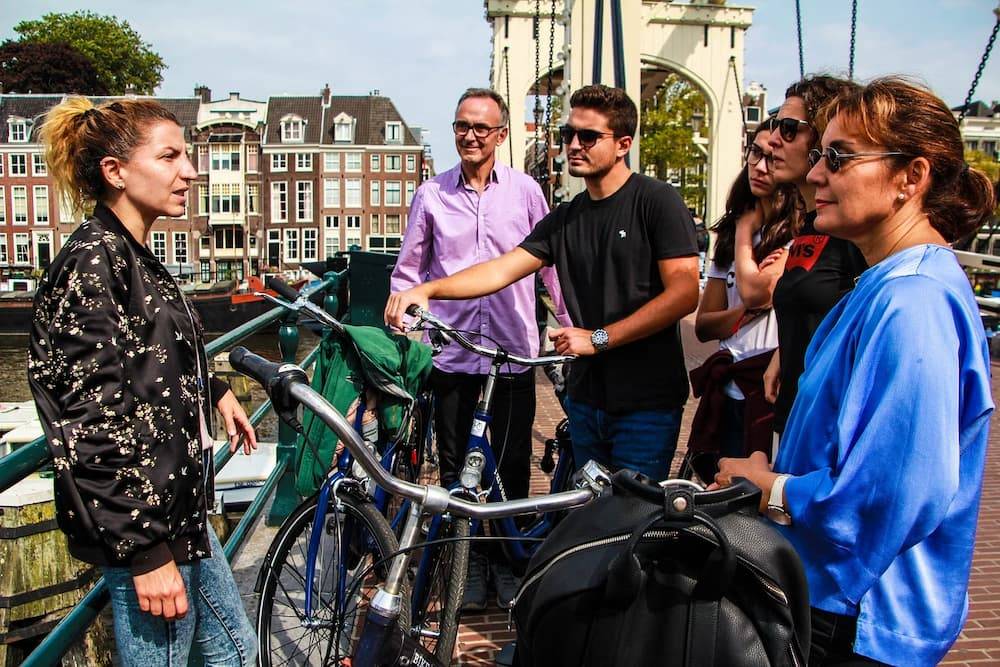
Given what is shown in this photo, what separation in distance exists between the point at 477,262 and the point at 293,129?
57438mm

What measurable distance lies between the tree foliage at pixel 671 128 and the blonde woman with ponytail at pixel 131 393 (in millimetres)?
25510

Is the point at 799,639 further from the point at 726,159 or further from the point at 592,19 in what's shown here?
the point at 726,159

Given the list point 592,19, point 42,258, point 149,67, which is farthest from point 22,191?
point 592,19

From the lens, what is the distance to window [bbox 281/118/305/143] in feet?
189

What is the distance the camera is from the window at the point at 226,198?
57.5 m

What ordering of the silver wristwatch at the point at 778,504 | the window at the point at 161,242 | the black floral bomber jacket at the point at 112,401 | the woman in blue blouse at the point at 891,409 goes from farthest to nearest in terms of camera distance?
the window at the point at 161,242 → the black floral bomber jacket at the point at 112,401 → the silver wristwatch at the point at 778,504 → the woman in blue blouse at the point at 891,409

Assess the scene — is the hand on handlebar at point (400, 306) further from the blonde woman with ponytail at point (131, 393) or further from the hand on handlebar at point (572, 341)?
the blonde woman with ponytail at point (131, 393)

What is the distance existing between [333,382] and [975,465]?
199 cm

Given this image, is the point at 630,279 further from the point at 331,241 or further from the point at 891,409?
the point at 331,241

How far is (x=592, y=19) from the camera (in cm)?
605

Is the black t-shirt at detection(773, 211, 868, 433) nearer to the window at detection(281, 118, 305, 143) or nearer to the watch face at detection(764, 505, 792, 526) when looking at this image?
the watch face at detection(764, 505, 792, 526)

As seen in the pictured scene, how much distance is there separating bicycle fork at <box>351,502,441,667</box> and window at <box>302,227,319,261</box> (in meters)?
57.3

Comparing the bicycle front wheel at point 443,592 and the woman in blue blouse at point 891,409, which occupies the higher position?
A: the woman in blue blouse at point 891,409

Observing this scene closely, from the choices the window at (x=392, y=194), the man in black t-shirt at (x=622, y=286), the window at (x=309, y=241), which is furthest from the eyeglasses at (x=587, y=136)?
the window at (x=309, y=241)
